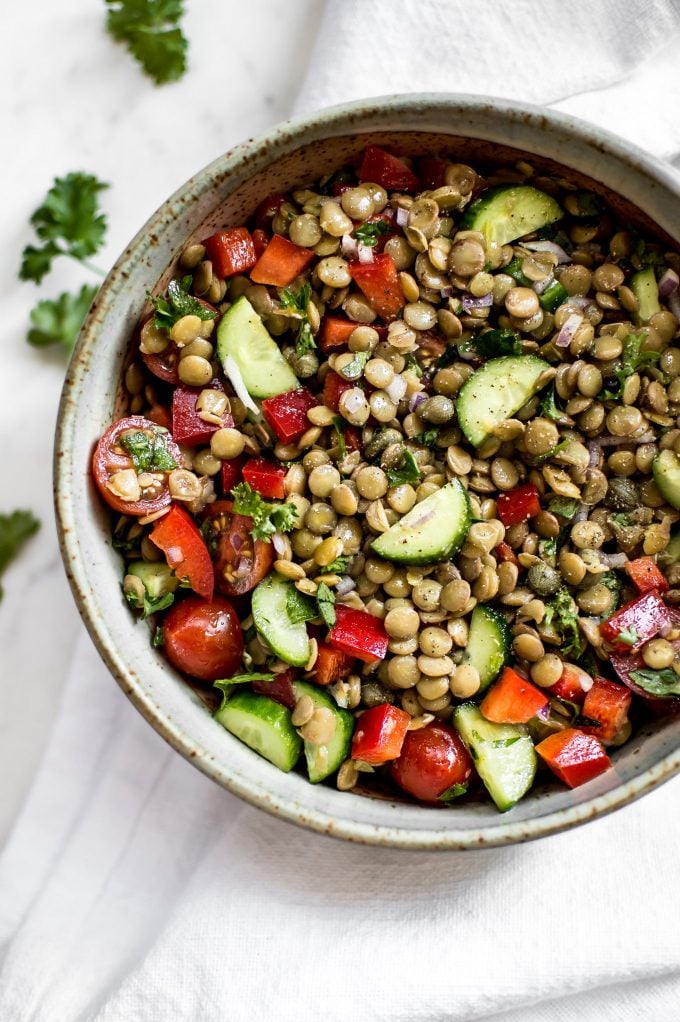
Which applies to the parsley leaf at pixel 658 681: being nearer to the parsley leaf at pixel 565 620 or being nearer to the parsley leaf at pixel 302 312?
the parsley leaf at pixel 565 620

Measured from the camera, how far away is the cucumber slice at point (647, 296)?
10.5ft

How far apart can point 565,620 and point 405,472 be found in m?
0.67

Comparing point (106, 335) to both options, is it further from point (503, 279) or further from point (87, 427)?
point (503, 279)

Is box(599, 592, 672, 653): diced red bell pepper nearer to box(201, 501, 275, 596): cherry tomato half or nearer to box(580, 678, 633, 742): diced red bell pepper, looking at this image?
box(580, 678, 633, 742): diced red bell pepper

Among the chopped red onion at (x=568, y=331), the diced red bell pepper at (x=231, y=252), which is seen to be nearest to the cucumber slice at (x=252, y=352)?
the diced red bell pepper at (x=231, y=252)

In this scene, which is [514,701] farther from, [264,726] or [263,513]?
[263,513]

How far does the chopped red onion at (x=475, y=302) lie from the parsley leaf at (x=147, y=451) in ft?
3.40

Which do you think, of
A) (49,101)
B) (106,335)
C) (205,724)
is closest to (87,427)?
(106,335)

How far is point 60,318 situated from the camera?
13.0 ft

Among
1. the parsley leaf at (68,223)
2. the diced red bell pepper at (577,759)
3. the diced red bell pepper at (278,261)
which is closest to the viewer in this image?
the diced red bell pepper at (577,759)

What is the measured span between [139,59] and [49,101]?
1.33 ft

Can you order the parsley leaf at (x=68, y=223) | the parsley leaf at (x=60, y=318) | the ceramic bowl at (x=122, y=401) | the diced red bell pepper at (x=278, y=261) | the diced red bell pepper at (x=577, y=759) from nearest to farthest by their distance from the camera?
the ceramic bowl at (x=122, y=401) → the diced red bell pepper at (x=577, y=759) → the diced red bell pepper at (x=278, y=261) → the parsley leaf at (x=68, y=223) → the parsley leaf at (x=60, y=318)

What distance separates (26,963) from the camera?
148 inches

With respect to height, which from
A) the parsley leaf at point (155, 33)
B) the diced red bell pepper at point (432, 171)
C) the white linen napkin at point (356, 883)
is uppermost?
the parsley leaf at point (155, 33)
